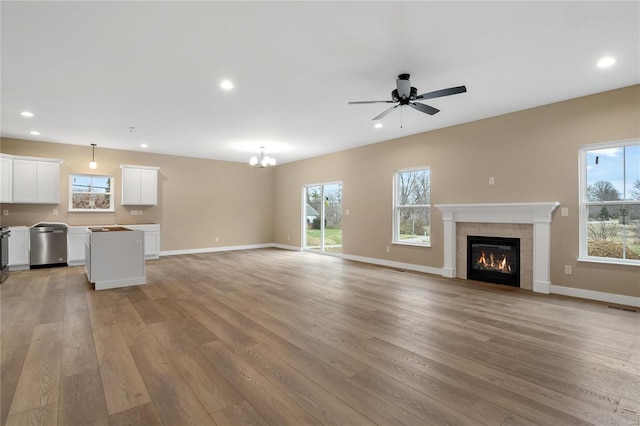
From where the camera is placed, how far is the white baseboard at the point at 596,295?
403cm

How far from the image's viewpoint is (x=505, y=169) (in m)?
5.17

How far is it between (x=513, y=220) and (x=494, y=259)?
762mm

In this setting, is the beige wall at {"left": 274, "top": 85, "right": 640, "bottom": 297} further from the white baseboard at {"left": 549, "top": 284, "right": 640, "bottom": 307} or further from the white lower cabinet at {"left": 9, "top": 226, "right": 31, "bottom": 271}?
the white lower cabinet at {"left": 9, "top": 226, "right": 31, "bottom": 271}

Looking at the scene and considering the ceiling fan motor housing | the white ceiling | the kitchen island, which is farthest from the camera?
the kitchen island

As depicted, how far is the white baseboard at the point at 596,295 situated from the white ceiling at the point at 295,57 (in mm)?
2757

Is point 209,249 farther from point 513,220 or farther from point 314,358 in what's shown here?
point 513,220

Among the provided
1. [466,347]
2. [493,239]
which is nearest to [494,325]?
[466,347]

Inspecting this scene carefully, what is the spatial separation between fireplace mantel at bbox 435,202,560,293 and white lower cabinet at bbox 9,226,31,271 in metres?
8.29

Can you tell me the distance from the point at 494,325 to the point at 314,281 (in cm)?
288

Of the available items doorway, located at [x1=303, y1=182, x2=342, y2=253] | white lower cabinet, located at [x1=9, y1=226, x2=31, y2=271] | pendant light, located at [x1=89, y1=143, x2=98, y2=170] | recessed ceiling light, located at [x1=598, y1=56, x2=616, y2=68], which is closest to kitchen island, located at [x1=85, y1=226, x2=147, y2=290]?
white lower cabinet, located at [x1=9, y1=226, x2=31, y2=271]

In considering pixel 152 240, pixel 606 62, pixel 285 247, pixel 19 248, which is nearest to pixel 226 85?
pixel 606 62

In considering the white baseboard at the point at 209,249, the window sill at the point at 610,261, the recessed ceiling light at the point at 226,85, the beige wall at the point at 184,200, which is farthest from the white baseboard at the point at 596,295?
the beige wall at the point at 184,200

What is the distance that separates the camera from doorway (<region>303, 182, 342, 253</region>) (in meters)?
8.55

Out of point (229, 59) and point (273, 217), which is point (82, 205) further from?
point (229, 59)
